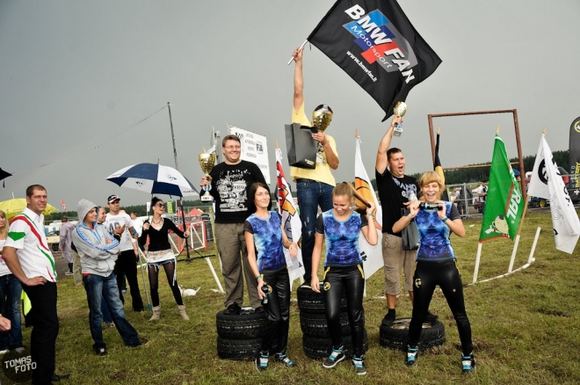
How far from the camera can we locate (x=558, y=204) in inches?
327

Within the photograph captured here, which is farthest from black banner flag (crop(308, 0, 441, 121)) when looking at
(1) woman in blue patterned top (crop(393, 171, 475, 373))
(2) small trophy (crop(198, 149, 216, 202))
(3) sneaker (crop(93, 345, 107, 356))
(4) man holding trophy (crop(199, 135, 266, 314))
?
(3) sneaker (crop(93, 345, 107, 356))

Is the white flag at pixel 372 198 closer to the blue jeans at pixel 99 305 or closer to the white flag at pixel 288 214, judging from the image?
the white flag at pixel 288 214

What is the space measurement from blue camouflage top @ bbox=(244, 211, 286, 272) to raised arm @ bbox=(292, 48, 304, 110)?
142 cm

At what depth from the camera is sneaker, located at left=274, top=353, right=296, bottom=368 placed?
439 centimetres

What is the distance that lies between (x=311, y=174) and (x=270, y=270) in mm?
1245

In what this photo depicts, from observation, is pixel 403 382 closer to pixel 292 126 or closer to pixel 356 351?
pixel 356 351

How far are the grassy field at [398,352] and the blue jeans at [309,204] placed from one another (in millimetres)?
1181

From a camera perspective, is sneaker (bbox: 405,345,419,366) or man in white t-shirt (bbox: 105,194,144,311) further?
man in white t-shirt (bbox: 105,194,144,311)

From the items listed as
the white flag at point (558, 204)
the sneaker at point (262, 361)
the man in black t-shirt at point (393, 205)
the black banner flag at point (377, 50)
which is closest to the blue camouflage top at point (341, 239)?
the man in black t-shirt at point (393, 205)

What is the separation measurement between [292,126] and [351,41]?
1.57m

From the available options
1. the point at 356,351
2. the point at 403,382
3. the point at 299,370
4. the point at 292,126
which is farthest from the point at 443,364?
the point at 292,126

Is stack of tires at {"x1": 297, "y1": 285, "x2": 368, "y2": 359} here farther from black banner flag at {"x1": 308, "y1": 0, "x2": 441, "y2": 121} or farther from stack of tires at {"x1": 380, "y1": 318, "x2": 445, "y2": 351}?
black banner flag at {"x1": 308, "y1": 0, "x2": 441, "y2": 121}

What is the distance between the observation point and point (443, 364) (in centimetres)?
419

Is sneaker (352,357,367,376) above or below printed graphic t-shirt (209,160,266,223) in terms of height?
below
